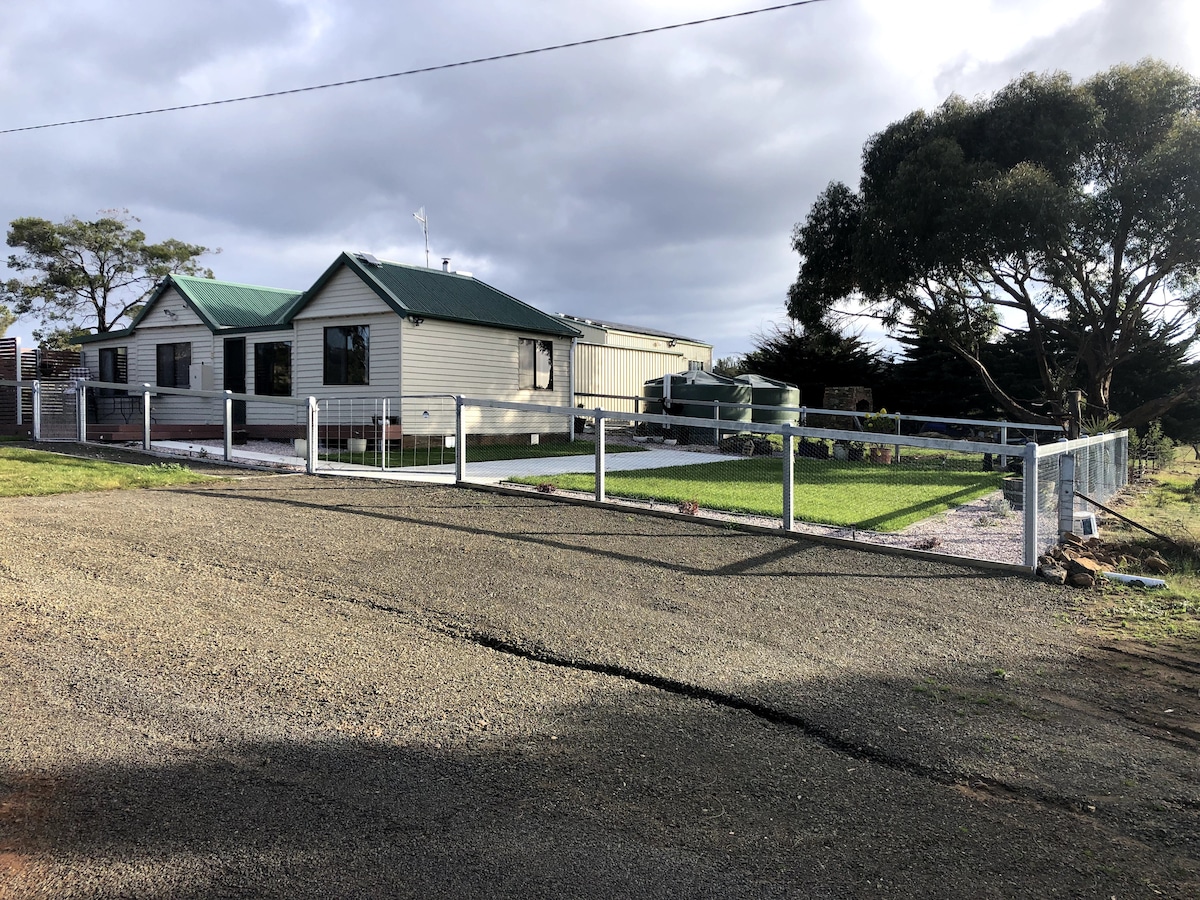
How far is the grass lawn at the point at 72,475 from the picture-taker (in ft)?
35.4

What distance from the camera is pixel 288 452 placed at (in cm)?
1755

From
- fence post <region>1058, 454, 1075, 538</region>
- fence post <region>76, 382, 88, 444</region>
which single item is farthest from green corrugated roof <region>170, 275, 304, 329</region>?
fence post <region>1058, 454, 1075, 538</region>

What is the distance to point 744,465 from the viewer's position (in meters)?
16.7

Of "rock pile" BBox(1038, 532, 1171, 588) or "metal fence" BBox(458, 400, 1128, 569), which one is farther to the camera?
"metal fence" BBox(458, 400, 1128, 569)

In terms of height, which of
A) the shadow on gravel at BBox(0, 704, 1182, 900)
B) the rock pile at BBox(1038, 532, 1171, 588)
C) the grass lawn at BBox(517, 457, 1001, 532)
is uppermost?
the grass lawn at BBox(517, 457, 1001, 532)

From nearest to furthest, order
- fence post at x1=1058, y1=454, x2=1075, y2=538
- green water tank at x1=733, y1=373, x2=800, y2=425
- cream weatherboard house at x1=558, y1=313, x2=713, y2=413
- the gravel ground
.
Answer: the gravel ground → fence post at x1=1058, y1=454, x2=1075, y2=538 → green water tank at x1=733, y1=373, x2=800, y2=425 → cream weatherboard house at x1=558, y1=313, x2=713, y2=413

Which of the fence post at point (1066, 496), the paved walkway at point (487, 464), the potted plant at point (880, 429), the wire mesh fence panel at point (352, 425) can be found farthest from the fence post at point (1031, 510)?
the wire mesh fence panel at point (352, 425)

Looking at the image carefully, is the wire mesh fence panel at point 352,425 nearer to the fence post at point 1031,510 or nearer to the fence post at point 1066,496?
the fence post at point 1066,496

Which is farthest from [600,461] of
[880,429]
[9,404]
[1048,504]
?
[9,404]

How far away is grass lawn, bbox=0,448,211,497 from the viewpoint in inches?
425

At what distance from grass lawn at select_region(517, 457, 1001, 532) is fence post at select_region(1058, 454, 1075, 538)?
162 centimetres

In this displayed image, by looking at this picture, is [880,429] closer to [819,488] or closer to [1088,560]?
[819,488]

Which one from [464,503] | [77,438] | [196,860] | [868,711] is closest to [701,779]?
[868,711]

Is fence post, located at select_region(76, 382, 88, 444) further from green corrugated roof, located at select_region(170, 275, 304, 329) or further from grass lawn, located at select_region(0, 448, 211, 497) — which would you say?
green corrugated roof, located at select_region(170, 275, 304, 329)
